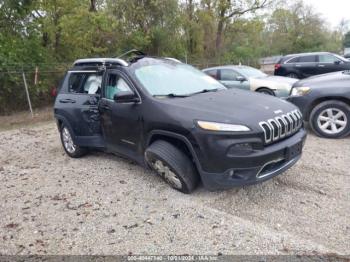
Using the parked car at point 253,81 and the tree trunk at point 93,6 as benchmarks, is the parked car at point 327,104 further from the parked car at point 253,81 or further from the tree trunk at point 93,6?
the tree trunk at point 93,6

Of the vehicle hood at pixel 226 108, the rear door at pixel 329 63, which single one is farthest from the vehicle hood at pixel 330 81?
the rear door at pixel 329 63

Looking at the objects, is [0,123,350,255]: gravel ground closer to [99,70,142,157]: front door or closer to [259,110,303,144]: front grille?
[99,70,142,157]: front door

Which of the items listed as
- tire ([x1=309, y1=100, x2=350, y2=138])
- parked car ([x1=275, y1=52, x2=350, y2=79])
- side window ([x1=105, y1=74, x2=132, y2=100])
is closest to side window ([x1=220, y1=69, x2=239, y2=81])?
tire ([x1=309, y1=100, x2=350, y2=138])

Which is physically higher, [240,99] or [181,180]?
[240,99]

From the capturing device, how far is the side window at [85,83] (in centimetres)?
482

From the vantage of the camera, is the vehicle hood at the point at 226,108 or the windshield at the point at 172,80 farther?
the windshield at the point at 172,80

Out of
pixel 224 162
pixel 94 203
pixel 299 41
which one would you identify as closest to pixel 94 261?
pixel 94 203

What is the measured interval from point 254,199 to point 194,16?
20.3 m

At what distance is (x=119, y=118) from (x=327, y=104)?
12.6 ft

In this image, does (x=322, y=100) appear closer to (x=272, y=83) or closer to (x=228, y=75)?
(x=272, y=83)

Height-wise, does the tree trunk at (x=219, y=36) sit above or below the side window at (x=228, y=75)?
above

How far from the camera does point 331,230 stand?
2.83 metres

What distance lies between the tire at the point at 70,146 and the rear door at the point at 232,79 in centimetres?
525

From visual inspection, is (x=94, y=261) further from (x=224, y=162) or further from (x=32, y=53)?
(x=32, y=53)
